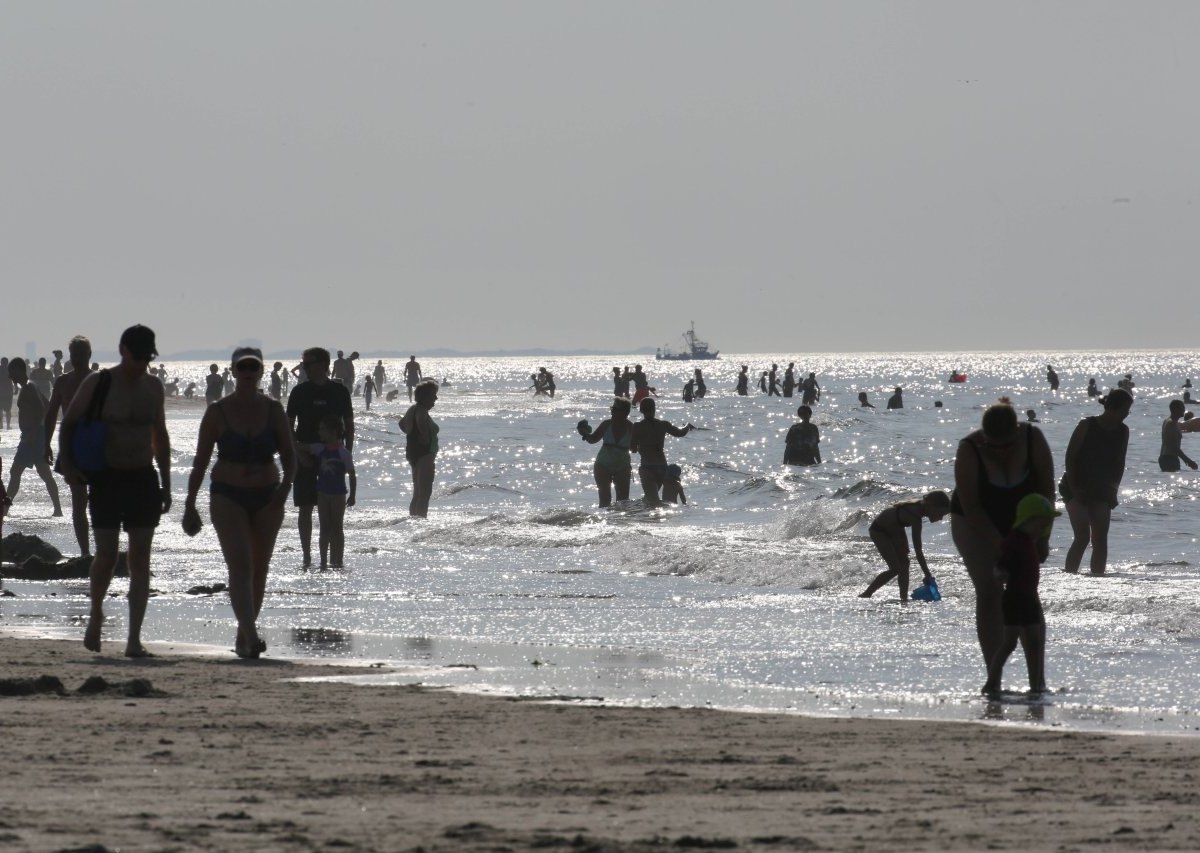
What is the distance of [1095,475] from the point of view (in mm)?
12789

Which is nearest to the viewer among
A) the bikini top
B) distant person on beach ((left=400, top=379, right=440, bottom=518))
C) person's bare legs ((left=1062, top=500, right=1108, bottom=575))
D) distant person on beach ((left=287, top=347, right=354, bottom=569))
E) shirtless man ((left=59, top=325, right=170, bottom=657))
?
shirtless man ((left=59, top=325, right=170, bottom=657))

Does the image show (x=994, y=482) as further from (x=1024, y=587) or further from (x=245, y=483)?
(x=245, y=483)

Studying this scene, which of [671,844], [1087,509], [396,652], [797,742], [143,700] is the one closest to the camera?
[671,844]

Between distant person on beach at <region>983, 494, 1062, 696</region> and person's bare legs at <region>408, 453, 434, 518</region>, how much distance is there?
1147 cm

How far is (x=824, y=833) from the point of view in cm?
420

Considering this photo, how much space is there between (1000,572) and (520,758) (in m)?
2.67

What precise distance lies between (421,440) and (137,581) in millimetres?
9993

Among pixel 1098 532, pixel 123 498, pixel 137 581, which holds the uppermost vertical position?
pixel 123 498

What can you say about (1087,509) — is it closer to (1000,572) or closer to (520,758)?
(1000,572)

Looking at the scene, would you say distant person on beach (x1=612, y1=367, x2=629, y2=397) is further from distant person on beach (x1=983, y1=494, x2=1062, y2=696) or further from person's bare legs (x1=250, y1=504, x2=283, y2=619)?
distant person on beach (x1=983, y1=494, x2=1062, y2=696)

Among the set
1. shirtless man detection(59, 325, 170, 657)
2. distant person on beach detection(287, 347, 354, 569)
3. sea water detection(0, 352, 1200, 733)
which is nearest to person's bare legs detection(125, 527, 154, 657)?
shirtless man detection(59, 325, 170, 657)

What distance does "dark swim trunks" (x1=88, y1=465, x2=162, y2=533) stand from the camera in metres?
7.71

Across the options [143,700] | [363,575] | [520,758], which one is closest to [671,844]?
[520,758]

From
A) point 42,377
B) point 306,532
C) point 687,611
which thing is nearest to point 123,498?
point 687,611
